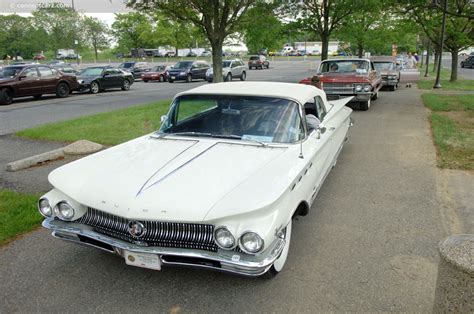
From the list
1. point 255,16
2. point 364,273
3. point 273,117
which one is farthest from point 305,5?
point 364,273

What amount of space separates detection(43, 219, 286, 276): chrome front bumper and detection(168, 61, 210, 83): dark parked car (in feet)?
88.0

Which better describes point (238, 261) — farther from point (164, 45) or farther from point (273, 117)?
point (164, 45)

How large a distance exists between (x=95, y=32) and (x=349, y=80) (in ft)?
238

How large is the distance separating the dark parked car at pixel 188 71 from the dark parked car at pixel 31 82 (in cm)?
1044

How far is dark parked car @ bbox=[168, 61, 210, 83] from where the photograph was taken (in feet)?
95.9

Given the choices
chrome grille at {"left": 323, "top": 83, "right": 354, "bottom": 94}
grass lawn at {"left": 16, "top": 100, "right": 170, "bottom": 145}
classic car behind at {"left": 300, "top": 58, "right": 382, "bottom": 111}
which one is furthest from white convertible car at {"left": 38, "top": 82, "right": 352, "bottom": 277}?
chrome grille at {"left": 323, "top": 83, "right": 354, "bottom": 94}

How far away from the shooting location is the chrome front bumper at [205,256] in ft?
9.61

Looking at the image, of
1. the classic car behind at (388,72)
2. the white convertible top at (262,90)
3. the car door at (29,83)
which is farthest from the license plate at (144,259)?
the classic car behind at (388,72)

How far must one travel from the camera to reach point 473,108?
12.9 meters

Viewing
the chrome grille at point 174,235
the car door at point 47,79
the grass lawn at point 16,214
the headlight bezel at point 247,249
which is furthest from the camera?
the car door at point 47,79

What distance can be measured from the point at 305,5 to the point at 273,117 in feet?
57.2

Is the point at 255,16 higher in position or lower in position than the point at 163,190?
higher

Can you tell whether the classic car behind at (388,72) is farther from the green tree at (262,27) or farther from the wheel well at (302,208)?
the wheel well at (302,208)

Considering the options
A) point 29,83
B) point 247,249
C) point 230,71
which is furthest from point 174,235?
point 230,71
